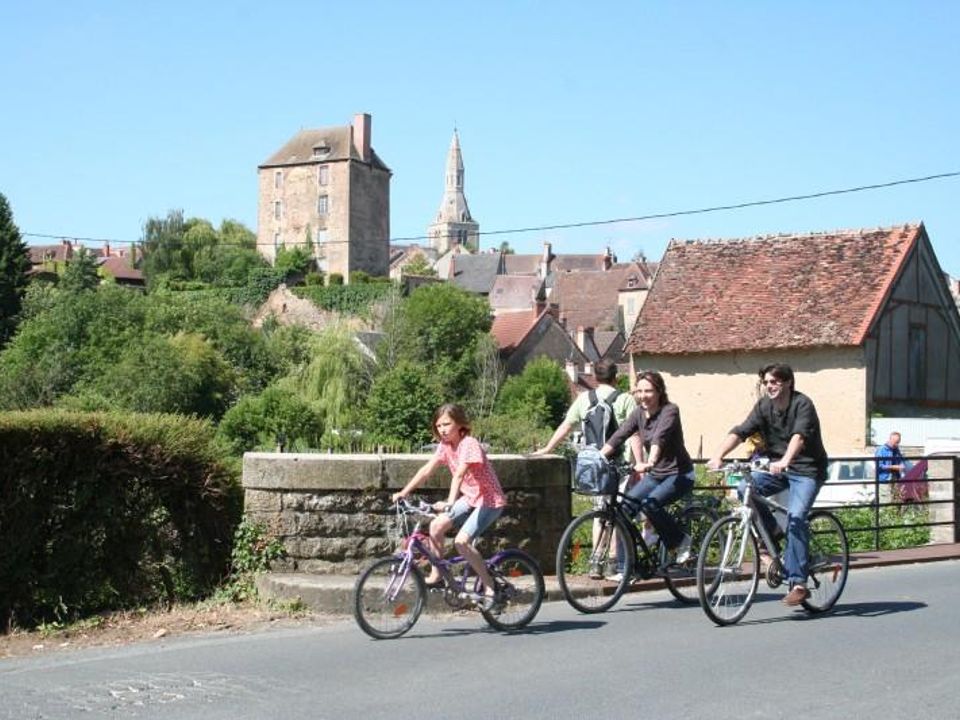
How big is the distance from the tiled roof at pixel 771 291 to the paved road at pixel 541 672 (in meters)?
27.9

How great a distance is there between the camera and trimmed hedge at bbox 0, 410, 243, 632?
982 cm

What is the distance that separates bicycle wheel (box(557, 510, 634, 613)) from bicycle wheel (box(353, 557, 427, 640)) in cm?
135

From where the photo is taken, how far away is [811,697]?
710 centimetres

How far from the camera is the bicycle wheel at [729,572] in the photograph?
30.6 feet

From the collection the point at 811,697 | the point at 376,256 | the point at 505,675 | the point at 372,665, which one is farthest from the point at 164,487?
the point at 376,256

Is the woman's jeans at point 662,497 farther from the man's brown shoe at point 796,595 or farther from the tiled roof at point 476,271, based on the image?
the tiled roof at point 476,271

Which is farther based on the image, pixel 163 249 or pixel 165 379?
pixel 163 249

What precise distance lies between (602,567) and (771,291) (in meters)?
30.2

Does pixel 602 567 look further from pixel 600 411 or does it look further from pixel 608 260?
pixel 608 260

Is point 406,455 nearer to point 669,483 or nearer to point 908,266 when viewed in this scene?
point 669,483

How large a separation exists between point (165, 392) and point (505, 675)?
63.6 metres

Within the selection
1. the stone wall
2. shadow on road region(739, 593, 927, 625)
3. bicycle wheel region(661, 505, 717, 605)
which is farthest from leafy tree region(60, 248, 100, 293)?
shadow on road region(739, 593, 927, 625)

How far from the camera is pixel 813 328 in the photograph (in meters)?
37.2

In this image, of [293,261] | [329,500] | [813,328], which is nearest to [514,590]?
[329,500]
